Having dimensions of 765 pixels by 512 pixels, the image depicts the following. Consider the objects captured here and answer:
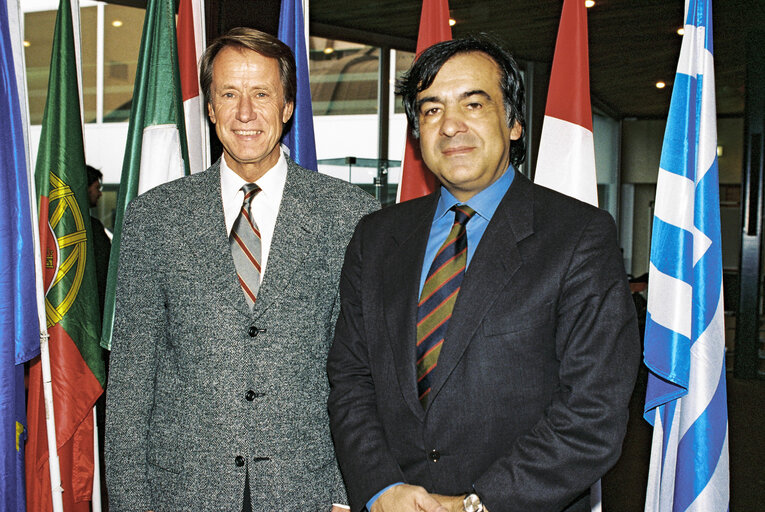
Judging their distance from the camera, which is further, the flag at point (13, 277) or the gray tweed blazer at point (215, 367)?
the flag at point (13, 277)

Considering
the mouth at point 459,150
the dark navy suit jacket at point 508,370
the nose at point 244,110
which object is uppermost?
the nose at point 244,110

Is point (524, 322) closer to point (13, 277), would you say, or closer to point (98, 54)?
point (13, 277)

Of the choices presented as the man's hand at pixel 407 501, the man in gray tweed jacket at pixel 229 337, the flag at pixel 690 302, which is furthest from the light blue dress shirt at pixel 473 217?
the flag at pixel 690 302

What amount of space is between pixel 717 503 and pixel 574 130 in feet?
4.39

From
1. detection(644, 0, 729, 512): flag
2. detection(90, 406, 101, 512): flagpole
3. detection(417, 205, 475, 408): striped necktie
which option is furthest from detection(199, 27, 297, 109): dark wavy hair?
detection(90, 406, 101, 512): flagpole

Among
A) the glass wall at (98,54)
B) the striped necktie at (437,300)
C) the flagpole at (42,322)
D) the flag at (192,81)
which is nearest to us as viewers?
the striped necktie at (437,300)

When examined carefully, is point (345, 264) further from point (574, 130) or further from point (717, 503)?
point (717, 503)

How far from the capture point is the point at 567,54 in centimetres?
251

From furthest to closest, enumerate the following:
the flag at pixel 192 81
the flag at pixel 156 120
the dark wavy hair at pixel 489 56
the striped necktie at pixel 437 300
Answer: the flag at pixel 192 81 → the flag at pixel 156 120 → the dark wavy hair at pixel 489 56 → the striped necktie at pixel 437 300

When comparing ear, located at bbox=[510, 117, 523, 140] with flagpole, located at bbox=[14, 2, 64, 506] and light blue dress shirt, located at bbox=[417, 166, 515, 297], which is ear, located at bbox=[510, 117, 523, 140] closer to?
light blue dress shirt, located at bbox=[417, 166, 515, 297]

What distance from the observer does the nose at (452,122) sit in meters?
1.55

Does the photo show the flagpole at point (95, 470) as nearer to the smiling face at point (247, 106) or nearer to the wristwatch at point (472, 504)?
the smiling face at point (247, 106)

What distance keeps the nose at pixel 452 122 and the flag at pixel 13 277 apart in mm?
1418

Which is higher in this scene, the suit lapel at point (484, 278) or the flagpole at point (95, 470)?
the suit lapel at point (484, 278)
